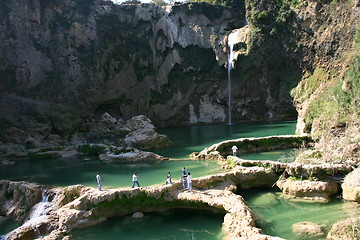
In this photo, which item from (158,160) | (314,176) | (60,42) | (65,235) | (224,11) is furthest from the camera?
(224,11)

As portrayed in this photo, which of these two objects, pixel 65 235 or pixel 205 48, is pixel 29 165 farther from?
pixel 205 48

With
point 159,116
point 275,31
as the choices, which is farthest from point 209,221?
point 159,116

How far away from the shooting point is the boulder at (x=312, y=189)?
62.3ft

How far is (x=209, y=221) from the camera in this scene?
1775 centimetres

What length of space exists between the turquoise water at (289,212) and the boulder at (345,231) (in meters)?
1.52

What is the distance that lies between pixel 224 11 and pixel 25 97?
40411mm

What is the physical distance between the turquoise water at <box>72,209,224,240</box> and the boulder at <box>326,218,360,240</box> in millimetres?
5033

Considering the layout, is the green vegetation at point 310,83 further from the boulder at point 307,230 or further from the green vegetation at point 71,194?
the green vegetation at point 71,194

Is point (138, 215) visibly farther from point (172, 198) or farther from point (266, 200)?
point (266, 200)

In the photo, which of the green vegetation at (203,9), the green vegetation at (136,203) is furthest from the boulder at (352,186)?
the green vegetation at (203,9)

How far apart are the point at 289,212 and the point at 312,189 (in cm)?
249

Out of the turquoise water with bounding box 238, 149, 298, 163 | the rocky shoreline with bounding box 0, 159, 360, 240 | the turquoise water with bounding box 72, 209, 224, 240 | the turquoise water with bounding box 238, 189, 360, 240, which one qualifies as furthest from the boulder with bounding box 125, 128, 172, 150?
the turquoise water with bounding box 238, 189, 360, 240

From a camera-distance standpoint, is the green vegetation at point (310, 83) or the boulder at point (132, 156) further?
the green vegetation at point (310, 83)

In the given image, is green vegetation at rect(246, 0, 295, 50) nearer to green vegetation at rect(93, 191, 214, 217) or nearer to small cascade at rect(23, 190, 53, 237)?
green vegetation at rect(93, 191, 214, 217)
